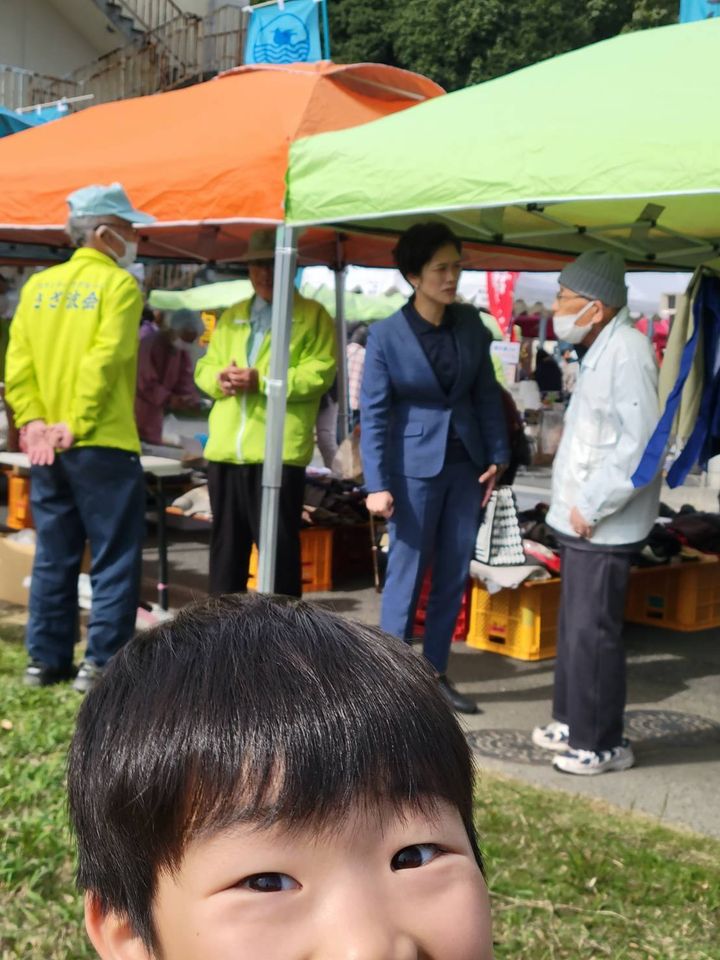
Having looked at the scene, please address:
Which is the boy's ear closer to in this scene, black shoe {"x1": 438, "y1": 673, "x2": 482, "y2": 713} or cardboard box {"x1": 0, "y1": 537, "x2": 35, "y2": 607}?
black shoe {"x1": 438, "y1": 673, "x2": 482, "y2": 713}

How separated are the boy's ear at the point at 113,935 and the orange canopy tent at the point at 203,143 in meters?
4.14

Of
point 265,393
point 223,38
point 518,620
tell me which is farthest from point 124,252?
point 223,38

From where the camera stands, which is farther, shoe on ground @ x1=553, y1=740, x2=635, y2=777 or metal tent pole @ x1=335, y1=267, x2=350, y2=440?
metal tent pole @ x1=335, y1=267, x2=350, y2=440

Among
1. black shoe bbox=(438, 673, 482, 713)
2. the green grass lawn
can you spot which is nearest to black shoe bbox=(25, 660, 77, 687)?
the green grass lawn

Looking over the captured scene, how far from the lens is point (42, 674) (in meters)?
5.04

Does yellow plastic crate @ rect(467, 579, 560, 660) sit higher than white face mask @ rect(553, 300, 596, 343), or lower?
lower

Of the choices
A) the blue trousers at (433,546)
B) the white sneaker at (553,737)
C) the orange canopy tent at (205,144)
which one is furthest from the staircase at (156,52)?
the white sneaker at (553,737)

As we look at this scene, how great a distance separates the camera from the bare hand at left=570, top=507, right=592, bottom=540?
4.33 meters

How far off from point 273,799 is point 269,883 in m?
0.07

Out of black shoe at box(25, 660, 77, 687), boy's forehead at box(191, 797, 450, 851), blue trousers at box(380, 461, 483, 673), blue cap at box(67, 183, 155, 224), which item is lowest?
black shoe at box(25, 660, 77, 687)

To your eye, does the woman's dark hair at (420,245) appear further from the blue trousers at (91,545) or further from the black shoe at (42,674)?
the black shoe at (42,674)

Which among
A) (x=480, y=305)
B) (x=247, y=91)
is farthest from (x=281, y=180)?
(x=480, y=305)

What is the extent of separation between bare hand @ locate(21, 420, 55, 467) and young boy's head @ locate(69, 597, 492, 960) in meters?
3.63

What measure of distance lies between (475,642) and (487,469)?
1.57 meters
